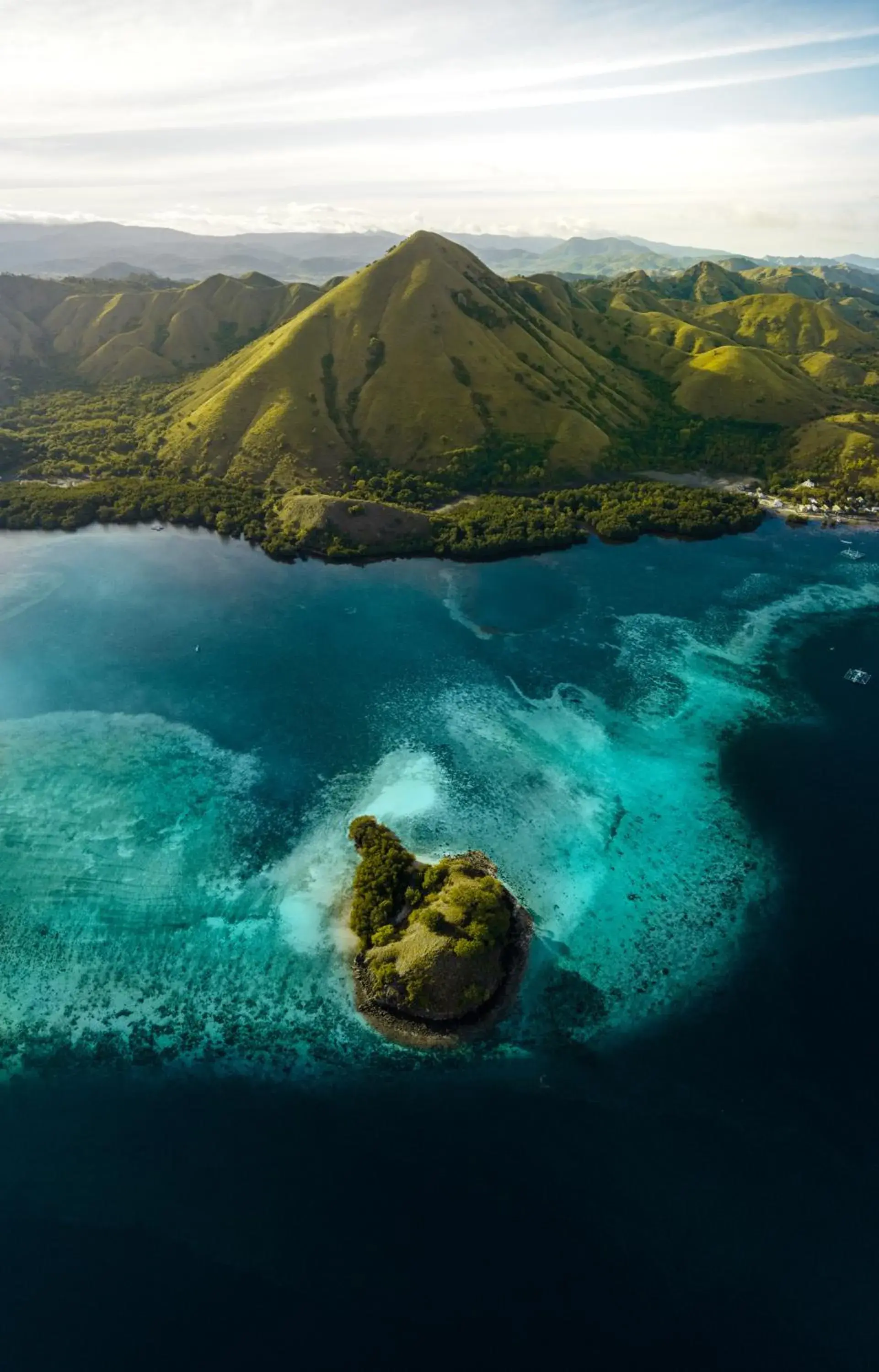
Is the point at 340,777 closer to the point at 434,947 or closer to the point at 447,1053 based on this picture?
the point at 434,947

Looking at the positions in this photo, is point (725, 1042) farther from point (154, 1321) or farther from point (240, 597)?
point (240, 597)

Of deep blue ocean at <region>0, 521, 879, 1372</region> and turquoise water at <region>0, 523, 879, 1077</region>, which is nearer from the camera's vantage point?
deep blue ocean at <region>0, 521, 879, 1372</region>

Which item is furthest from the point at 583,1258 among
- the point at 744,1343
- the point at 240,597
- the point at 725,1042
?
the point at 240,597

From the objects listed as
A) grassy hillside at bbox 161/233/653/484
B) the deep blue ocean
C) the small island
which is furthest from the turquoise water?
grassy hillside at bbox 161/233/653/484

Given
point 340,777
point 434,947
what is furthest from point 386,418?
point 434,947

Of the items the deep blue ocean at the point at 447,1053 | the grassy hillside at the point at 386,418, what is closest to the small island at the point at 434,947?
the deep blue ocean at the point at 447,1053

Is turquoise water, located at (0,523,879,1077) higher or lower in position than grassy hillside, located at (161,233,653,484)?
lower

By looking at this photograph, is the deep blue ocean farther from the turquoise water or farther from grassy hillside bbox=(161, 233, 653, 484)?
grassy hillside bbox=(161, 233, 653, 484)

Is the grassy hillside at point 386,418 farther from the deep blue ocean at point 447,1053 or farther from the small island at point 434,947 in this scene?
the small island at point 434,947
